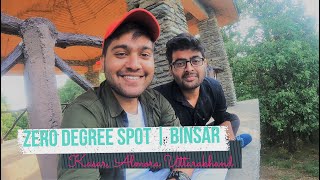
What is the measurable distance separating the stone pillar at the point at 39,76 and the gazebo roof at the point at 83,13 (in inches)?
37.9

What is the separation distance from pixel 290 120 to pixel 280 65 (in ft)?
1.16

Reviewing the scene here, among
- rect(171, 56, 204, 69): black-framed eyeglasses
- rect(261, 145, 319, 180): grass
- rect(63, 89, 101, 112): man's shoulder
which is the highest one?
rect(171, 56, 204, 69): black-framed eyeglasses

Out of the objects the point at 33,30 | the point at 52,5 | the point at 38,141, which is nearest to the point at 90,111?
the point at 38,141

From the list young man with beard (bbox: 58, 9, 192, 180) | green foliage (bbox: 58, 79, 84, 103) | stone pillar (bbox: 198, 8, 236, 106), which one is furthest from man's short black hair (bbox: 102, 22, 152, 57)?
stone pillar (bbox: 198, 8, 236, 106)

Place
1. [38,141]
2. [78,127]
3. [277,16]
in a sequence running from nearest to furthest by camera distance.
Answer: [78,127], [38,141], [277,16]

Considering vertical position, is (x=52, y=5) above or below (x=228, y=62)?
above

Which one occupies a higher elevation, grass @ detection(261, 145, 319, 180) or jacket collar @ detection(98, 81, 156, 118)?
jacket collar @ detection(98, 81, 156, 118)

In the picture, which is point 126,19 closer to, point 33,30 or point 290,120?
point 33,30

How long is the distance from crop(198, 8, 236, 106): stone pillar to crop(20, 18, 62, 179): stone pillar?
82cm

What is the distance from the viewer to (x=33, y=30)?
95 cm

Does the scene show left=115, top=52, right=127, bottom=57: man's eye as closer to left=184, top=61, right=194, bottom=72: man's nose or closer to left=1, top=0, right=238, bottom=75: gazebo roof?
left=184, top=61, right=194, bottom=72: man's nose

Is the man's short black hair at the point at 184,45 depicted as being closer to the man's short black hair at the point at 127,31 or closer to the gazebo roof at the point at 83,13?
the man's short black hair at the point at 127,31

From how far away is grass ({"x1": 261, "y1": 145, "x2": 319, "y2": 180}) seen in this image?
1.61 metres

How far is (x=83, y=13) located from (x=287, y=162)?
199 cm
